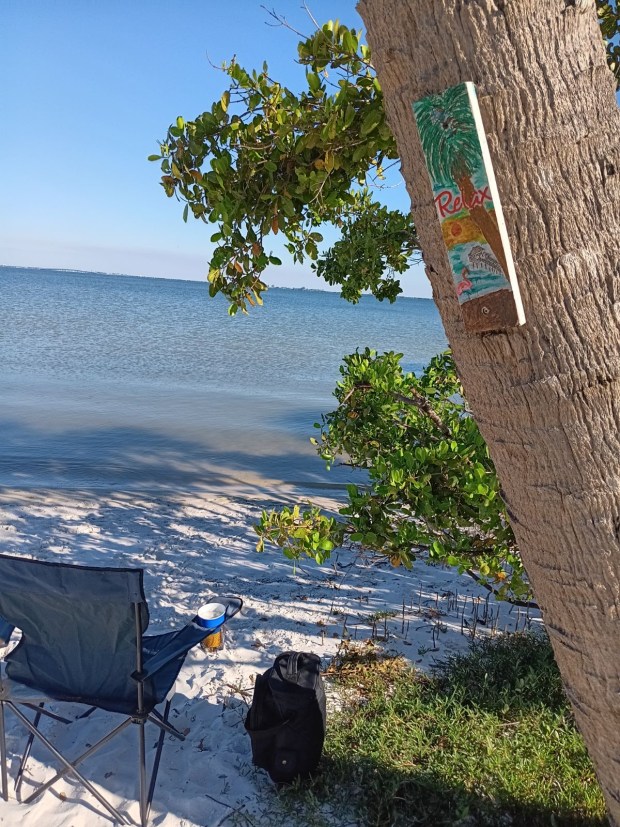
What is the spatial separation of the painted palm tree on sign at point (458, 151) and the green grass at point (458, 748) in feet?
8.14

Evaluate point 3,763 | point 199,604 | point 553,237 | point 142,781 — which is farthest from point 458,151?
point 199,604

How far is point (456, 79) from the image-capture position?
1.29 m

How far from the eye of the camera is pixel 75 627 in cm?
297

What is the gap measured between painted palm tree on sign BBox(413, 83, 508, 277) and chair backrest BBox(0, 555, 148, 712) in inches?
82.1

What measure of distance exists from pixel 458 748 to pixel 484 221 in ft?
9.17

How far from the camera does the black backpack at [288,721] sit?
9.71 feet

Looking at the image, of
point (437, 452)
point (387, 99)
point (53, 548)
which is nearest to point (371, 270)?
point (437, 452)

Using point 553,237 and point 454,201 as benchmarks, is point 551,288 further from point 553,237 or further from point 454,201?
point 454,201

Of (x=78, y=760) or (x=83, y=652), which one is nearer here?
(x=78, y=760)

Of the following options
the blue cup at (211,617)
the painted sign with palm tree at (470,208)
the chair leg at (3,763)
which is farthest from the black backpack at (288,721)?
the painted sign with palm tree at (470,208)

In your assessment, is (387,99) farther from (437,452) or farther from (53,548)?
(53,548)

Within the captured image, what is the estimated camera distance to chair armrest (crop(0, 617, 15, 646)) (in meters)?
3.03

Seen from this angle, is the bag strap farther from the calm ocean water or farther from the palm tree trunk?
the calm ocean water

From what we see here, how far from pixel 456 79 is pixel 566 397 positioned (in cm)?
66
